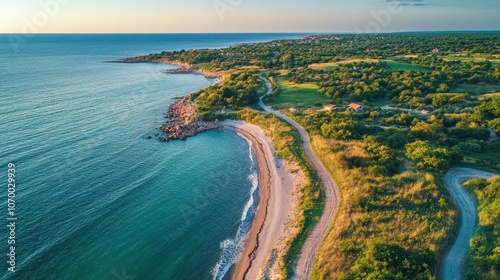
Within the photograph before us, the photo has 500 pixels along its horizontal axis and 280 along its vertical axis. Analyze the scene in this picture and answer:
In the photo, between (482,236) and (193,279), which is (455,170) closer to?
(482,236)

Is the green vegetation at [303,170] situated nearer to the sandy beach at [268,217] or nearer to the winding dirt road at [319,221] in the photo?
the winding dirt road at [319,221]

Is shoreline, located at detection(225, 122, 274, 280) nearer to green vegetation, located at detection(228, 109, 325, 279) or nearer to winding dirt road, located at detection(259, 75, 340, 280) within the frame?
green vegetation, located at detection(228, 109, 325, 279)

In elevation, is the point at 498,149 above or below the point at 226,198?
above

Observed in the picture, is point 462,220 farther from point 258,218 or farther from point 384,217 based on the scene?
point 258,218

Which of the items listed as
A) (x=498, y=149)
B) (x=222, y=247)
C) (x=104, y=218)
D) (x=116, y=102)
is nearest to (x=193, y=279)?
(x=222, y=247)

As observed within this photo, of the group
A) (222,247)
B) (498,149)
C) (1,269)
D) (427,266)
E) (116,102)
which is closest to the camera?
(427,266)

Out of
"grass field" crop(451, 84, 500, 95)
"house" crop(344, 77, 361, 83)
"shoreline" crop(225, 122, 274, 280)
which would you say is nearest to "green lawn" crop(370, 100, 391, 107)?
"house" crop(344, 77, 361, 83)
